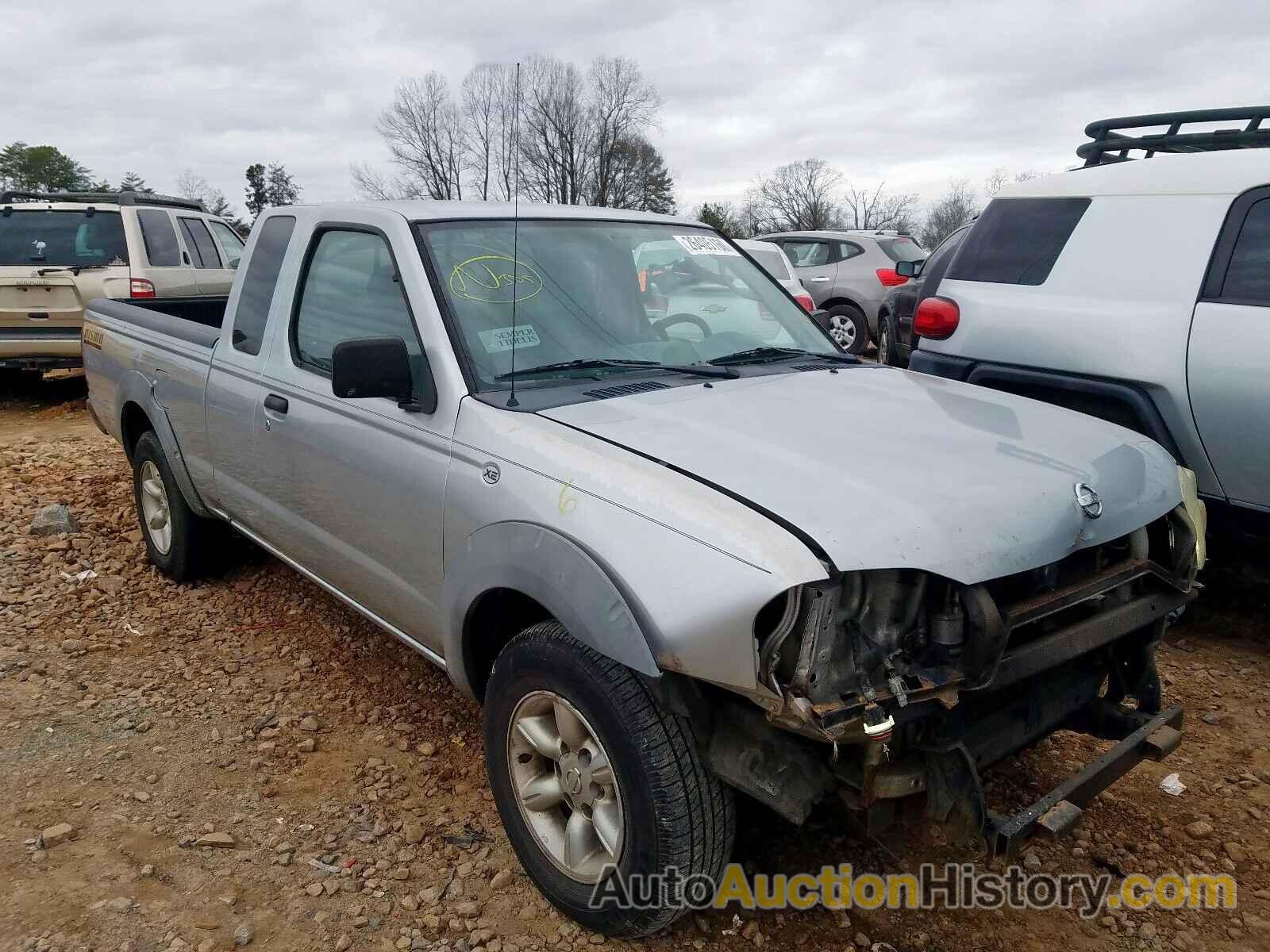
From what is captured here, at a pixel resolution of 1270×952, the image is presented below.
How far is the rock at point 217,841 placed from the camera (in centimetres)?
295

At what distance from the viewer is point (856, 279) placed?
41.8ft

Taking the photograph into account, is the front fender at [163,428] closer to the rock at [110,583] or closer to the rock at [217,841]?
the rock at [110,583]

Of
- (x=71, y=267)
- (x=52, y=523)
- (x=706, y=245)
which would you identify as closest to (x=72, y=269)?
(x=71, y=267)

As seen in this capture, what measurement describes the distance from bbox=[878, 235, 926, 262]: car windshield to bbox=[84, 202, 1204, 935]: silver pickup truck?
385 inches

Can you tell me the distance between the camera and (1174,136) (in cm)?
505

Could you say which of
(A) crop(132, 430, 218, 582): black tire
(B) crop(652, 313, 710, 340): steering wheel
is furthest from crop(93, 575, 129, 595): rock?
(B) crop(652, 313, 710, 340): steering wheel

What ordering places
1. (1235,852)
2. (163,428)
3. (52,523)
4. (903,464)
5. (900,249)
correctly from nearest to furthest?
(903,464)
(1235,852)
(163,428)
(52,523)
(900,249)

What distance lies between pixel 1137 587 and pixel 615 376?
63.0 inches

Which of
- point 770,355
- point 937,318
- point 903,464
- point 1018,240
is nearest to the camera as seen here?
point 903,464

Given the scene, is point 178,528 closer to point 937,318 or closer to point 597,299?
point 597,299

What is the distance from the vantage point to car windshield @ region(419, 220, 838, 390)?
119 inches

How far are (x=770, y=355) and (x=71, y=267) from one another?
821cm

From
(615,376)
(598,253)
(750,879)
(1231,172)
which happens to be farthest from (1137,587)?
(1231,172)

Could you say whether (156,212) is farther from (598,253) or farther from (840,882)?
(840,882)
